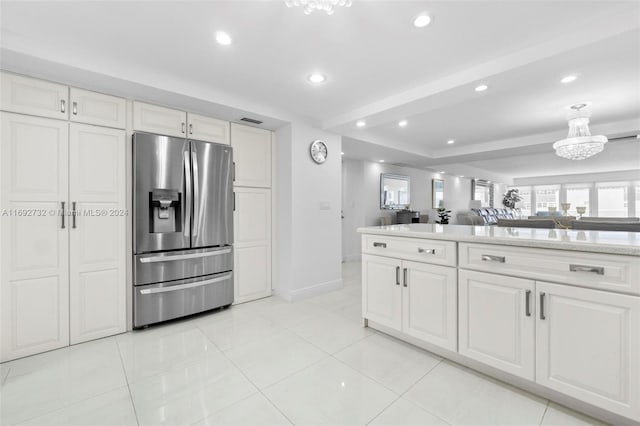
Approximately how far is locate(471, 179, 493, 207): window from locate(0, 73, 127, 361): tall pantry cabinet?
10.9 m

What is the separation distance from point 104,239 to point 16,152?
87 centimetres

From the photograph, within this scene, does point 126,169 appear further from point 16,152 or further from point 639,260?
point 639,260

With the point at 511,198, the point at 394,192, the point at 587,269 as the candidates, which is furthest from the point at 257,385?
the point at 511,198

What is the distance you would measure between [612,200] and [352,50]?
503 inches

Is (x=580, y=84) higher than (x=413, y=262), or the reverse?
(x=580, y=84)

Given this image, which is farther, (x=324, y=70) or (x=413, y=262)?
(x=324, y=70)

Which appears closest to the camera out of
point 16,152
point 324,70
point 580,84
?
point 16,152

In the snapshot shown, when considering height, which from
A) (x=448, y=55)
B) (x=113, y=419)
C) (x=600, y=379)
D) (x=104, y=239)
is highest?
(x=448, y=55)

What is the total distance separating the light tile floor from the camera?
1469 mm

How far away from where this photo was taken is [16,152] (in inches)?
81.5

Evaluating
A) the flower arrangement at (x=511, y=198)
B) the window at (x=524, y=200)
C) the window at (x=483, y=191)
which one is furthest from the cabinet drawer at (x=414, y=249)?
the window at (x=524, y=200)

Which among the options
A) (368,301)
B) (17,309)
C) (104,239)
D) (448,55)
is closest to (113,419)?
(17,309)

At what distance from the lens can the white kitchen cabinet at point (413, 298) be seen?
75.6 inches

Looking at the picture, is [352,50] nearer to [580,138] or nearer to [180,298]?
[180,298]
